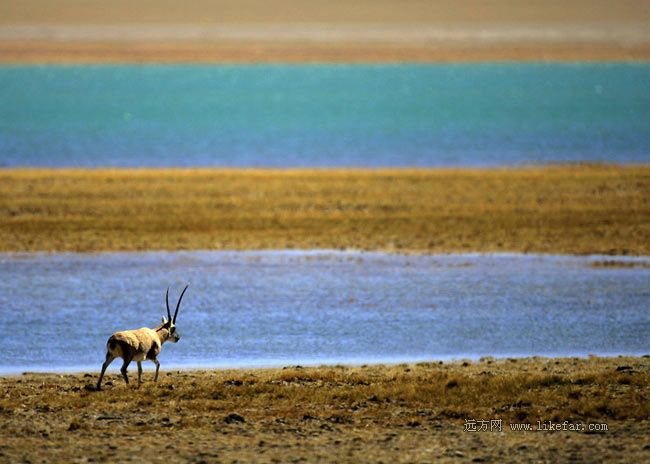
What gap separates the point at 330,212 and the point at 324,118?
50.9 meters

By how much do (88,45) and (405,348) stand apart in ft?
615

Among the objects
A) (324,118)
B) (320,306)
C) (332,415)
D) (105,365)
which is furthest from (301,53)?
(332,415)

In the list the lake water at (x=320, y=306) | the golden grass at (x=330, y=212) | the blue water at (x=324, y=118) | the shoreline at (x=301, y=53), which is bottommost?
the lake water at (x=320, y=306)

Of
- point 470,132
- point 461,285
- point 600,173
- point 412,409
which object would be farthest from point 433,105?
point 412,409

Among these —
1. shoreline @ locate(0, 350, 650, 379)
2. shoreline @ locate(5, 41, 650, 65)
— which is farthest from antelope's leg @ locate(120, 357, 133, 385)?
shoreline @ locate(5, 41, 650, 65)

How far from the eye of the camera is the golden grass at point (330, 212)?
76.3 feet

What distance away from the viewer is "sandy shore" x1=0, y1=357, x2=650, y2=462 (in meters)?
10.0

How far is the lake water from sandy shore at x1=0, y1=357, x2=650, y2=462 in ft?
5.49

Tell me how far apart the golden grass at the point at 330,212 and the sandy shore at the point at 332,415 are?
960cm

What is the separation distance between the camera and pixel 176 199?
28094 millimetres

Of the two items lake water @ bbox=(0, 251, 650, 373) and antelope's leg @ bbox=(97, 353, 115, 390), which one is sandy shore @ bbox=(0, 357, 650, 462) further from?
lake water @ bbox=(0, 251, 650, 373)

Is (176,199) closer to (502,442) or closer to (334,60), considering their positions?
(502,442)

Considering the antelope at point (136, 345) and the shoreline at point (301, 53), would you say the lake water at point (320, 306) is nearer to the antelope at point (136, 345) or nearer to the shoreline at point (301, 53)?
the antelope at point (136, 345)

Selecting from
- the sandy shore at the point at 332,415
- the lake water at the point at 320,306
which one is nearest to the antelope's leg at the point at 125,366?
the sandy shore at the point at 332,415
